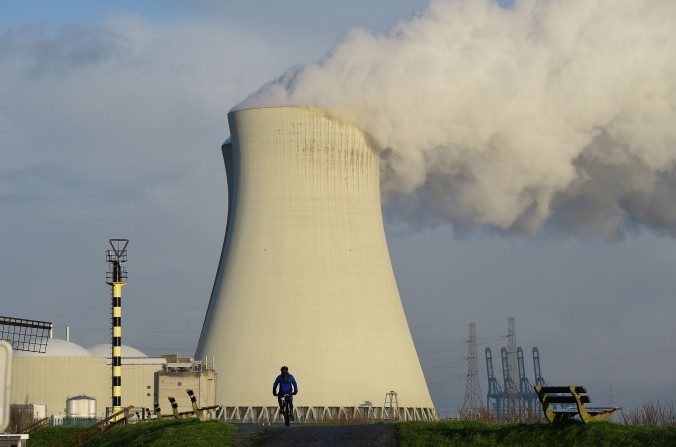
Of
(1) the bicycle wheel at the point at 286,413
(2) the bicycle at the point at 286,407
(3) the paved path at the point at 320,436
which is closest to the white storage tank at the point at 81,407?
(2) the bicycle at the point at 286,407

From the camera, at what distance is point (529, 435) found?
16406mm

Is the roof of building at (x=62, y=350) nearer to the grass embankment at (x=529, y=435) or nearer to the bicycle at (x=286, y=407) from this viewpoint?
the bicycle at (x=286, y=407)

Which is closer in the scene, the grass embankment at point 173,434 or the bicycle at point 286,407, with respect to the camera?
Answer: the grass embankment at point 173,434

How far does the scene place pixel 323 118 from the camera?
35844 mm

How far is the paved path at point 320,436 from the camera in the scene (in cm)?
1745

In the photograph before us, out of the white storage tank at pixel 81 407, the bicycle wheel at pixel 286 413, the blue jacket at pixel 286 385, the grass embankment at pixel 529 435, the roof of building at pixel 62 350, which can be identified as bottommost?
the grass embankment at pixel 529 435

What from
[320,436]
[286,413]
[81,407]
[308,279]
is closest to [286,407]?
[286,413]

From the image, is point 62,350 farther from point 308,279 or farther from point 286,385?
point 286,385

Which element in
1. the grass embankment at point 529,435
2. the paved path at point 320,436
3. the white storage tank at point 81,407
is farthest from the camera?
the white storage tank at point 81,407

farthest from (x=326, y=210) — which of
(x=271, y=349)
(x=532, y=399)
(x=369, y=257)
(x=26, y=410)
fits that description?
(x=532, y=399)

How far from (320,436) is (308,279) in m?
16.9

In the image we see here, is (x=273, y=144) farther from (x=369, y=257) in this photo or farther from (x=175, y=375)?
(x=175, y=375)

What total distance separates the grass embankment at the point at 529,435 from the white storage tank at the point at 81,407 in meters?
30.3

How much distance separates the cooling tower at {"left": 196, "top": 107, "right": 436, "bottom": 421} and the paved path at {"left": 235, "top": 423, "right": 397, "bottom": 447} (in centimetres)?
1595
